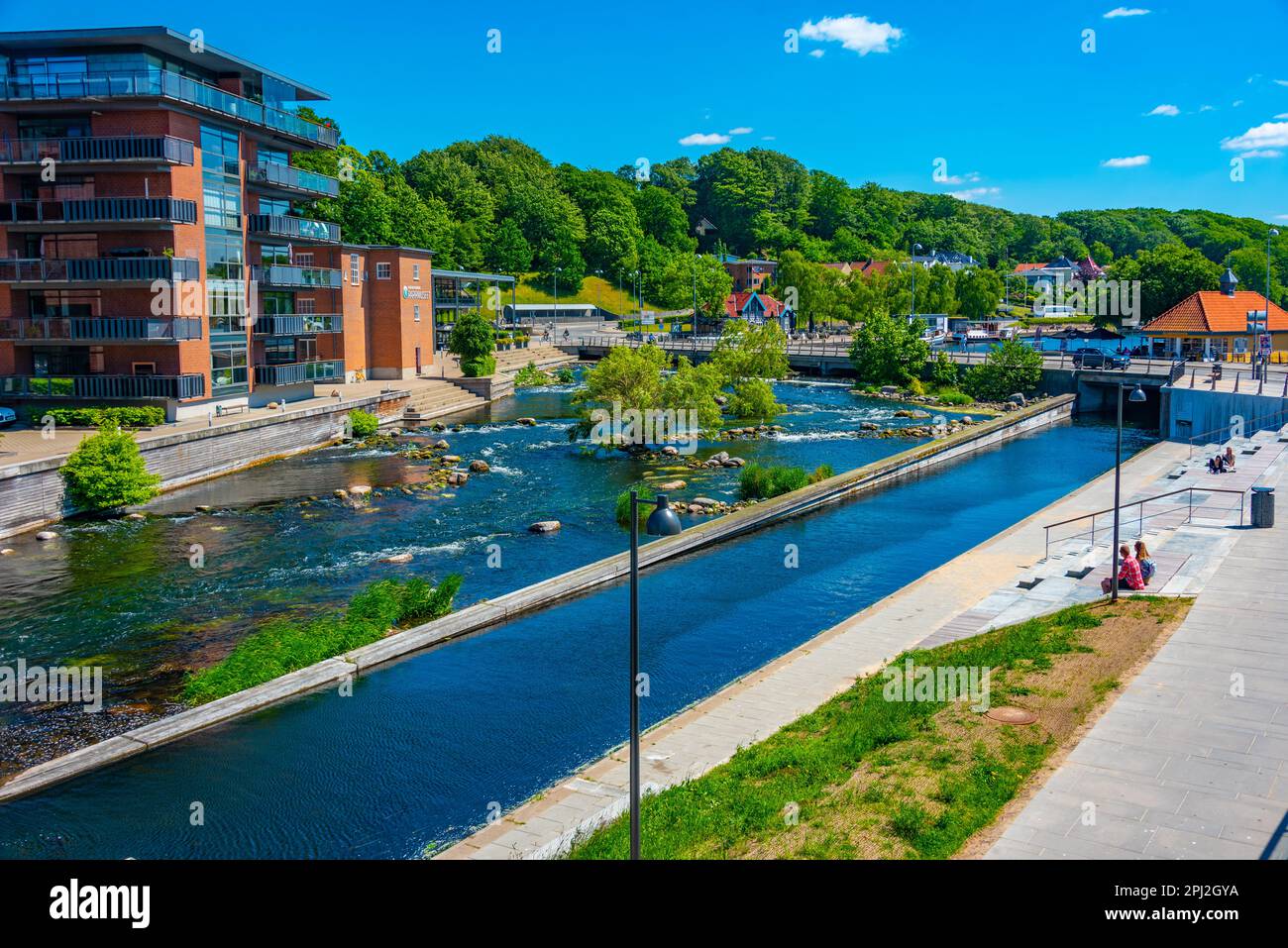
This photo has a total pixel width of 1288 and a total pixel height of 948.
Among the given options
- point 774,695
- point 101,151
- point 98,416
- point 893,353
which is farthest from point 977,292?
point 774,695

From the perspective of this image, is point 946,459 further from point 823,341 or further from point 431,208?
point 431,208

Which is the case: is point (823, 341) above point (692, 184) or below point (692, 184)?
below

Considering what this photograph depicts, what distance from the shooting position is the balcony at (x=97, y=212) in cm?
4534

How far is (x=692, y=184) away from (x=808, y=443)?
140111mm

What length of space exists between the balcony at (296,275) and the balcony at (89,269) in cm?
807

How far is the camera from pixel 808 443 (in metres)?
57.1

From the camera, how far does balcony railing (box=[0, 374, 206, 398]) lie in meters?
46.6

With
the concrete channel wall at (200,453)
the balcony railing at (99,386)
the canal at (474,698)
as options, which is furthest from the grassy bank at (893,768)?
the balcony railing at (99,386)

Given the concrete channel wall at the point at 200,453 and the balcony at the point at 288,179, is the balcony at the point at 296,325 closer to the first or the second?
the concrete channel wall at the point at 200,453

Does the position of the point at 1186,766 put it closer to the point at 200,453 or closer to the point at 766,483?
the point at 766,483

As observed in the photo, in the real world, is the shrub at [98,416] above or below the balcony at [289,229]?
below

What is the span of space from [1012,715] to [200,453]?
3726cm

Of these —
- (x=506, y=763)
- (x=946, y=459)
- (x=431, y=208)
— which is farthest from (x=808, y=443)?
(x=431, y=208)

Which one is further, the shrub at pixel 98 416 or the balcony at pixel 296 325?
the balcony at pixel 296 325
